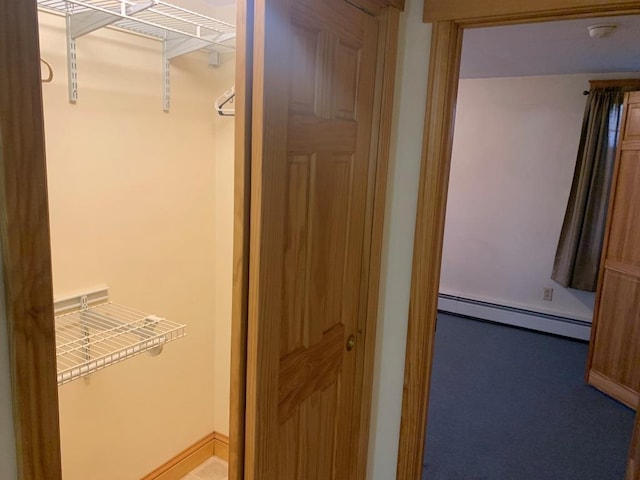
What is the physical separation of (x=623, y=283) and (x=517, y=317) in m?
1.48

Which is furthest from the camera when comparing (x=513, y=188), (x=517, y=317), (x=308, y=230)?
(x=517, y=317)

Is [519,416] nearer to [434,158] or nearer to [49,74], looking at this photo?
[434,158]

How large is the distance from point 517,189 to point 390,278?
317 centimetres

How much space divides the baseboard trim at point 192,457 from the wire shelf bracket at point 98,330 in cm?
79

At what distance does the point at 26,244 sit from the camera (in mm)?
699

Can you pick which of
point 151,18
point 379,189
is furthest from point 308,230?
point 151,18

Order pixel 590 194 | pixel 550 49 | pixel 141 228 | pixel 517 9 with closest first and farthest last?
pixel 517 9, pixel 141 228, pixel 550 49, pixel 590 194

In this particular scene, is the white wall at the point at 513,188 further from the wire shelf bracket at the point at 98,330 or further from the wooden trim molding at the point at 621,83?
the wire shelf bracket at the point at 98,330

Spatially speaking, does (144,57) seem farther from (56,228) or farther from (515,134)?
(515,134)

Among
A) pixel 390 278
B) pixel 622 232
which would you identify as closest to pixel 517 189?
pixel 622 232

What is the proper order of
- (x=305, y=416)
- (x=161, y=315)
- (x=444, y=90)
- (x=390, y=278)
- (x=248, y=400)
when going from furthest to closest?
1. (x=161, y=315)
2. (x=390, y=278)
3. (x=444, y=90)
4. (x=305, y=416)
5. (x=248, y=400)

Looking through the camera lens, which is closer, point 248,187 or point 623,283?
point 248,187

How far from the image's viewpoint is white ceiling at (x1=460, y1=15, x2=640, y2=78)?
2729 mm

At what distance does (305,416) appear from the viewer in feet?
5.13
